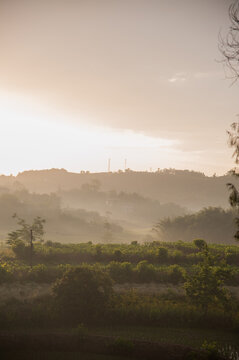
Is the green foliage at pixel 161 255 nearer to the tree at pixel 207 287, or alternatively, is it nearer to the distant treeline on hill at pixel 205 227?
the tree at pixel 207 287

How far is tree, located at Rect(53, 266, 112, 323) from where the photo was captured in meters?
15.8

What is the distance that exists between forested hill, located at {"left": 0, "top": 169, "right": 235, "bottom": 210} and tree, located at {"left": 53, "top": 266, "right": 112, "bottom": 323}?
137 metres

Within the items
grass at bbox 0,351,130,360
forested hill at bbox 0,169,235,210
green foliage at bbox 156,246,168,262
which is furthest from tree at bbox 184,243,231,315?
forested hill at bbox 0,169,235,210

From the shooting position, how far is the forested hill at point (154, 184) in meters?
156

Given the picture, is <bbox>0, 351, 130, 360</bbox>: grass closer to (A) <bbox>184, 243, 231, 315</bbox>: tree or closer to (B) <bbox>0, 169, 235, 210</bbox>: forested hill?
(A) <bbox>184, 243, 231, 315</bbox>: tree

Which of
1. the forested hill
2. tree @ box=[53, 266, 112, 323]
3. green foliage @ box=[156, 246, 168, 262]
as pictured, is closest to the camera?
tree @ box=[53, 266, 112, 323]

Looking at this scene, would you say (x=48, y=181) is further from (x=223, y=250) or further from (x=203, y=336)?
(x=203, y=336)

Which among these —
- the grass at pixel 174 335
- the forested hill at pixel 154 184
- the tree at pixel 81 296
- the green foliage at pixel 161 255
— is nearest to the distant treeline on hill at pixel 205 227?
the green foliage at pixel 161 255

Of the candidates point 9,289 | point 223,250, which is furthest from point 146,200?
point 9,289

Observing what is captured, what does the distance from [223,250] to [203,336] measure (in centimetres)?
1635

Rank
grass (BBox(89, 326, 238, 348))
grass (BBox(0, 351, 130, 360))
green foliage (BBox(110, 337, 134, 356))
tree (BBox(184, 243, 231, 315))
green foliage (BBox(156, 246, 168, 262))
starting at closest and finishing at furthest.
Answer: grass (BBox(0, 351, 130, 360)) < green foliage (BBox(110, 337, 134, 356)) < grass (BBox(89, 326, 238, 348)) < tree (BBox(184, 243, 231, 315)) < green foliage (BBox(156, 246, 168, 262))

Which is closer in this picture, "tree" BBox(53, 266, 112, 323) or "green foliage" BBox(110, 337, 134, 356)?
"green foliage" BBox(110, 337, 134, 356)

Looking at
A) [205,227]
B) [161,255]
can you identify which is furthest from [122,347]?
[205,227]

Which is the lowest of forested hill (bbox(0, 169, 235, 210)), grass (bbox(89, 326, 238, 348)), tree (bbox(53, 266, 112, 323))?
grass (bbox(89, 326, 238, 348))
